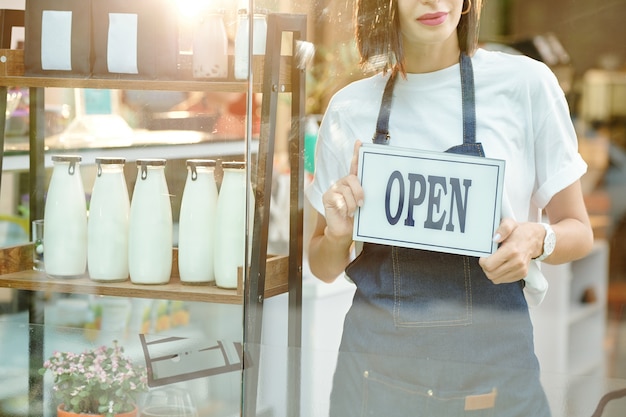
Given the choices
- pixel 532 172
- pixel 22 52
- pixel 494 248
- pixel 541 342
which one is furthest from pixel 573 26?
pixel 22 52

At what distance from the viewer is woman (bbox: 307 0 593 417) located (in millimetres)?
1281

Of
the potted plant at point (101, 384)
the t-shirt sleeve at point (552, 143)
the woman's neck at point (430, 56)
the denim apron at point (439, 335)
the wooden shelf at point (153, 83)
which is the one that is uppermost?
the woman's neck at point (430, 56)

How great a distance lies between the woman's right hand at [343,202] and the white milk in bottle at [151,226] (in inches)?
15.6

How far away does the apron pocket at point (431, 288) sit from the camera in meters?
1.33

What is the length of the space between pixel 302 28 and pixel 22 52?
605 mm

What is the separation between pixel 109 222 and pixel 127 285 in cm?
13

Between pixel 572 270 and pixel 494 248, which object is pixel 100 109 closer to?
pixel 494 248

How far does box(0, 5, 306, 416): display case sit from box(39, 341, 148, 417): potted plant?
0.03 meters

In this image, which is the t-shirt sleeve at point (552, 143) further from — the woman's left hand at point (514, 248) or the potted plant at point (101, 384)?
the potted plant at point (101, 384)

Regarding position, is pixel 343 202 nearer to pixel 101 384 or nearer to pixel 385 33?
pixel 385 33

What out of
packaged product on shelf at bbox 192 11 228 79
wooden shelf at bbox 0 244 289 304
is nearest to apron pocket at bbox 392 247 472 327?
wooden shelf at bbox 0 244 289 304

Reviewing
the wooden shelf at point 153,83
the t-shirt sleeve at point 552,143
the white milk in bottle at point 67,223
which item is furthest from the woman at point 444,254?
the white milk in bottle at point 67,223

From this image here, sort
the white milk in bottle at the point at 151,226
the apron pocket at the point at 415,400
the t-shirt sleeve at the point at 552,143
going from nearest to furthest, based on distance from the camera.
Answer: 1. the t-shirt sleeve at the point at 552,143
2. the apron pocket at the point at 415,400
3. the white milk in bottle at the point at 151,226

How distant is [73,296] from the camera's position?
174 cm
